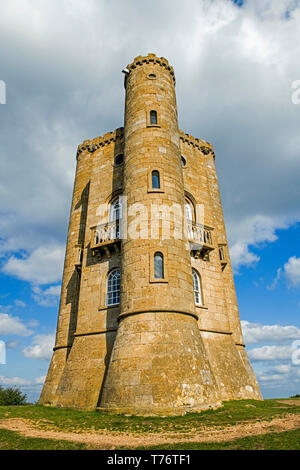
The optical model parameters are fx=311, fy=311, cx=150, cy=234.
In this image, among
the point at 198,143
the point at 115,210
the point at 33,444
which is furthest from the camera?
the point at 198,143

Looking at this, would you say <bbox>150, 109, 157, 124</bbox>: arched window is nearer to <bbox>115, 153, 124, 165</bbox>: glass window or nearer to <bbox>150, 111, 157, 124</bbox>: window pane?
<bbox>150, 111, 157, 124</bbox>: window pane

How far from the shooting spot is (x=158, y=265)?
A: 44.2ft

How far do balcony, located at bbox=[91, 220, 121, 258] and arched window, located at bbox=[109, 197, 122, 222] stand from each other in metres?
1.04

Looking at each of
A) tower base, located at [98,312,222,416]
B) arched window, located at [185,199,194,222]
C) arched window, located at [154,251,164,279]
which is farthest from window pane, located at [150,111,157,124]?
tower base, located at [98,312,222,416]

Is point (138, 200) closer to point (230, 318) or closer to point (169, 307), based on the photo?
point (169, 307)

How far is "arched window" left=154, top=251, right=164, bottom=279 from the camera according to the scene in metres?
13.3

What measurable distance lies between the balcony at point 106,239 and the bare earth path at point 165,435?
9.25m

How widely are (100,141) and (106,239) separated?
28.9 ft

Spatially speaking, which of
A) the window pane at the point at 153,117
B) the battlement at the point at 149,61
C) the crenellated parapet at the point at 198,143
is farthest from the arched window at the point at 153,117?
the crenellated parapet at the point at 198,143

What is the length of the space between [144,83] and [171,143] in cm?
461

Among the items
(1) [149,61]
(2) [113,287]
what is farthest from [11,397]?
(1) [149,61]

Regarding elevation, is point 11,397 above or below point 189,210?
below

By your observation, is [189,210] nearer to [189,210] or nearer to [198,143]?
[189,210]

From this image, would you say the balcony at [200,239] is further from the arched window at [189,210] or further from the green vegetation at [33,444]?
the green vegetation at [33,444]
